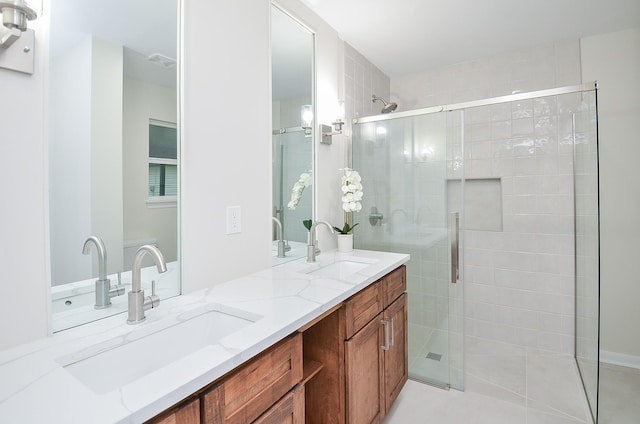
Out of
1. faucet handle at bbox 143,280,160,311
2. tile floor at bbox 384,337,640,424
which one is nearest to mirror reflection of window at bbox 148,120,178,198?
faucet handle at bbox 143,280,160,311

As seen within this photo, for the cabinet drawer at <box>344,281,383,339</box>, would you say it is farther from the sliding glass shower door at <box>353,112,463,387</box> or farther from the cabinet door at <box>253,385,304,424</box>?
the sliding glass shower door at <box>353,112,463,387</box>

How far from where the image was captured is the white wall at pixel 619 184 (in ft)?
7.72

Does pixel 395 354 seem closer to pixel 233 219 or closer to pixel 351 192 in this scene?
A: pixel 351 192

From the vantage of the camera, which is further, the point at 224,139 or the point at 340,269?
the point at 340,269

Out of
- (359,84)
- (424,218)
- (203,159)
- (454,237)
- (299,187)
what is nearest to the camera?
(203,159)

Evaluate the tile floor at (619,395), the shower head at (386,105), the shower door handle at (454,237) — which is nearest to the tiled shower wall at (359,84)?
the shower head at (386,105)

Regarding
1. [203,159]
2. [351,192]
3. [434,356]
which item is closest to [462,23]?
[351,192]

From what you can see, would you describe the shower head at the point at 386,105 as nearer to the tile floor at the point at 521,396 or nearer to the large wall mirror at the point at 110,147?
the large wall mirror at the point at 110,147

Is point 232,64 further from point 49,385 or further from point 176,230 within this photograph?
point 49,385

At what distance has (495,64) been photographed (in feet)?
9.40

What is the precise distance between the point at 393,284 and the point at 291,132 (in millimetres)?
1054

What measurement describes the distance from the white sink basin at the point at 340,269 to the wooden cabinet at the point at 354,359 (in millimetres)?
236

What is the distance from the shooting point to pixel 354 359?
1415mm

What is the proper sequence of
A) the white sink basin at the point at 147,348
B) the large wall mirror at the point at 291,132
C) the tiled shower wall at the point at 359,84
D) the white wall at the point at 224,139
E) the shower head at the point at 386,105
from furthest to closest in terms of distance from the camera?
the shower head at the point at 386,105
the tiled shower wall at the point at 359,84
the large wall mirror at the point at 291,132
the white wall at the point at 224,139
the white sink basin at the point at 147,348
